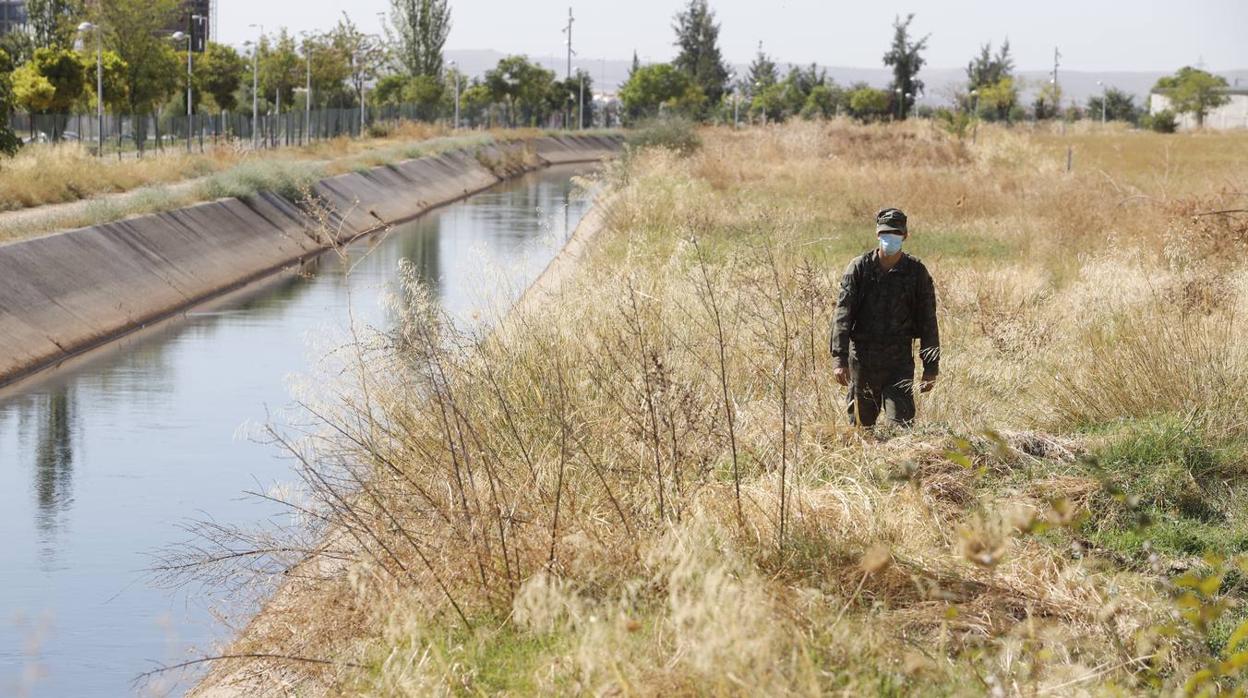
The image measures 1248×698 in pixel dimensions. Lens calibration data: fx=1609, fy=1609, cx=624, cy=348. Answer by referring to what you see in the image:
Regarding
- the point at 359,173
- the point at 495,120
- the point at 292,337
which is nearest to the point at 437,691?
the point at 292,337

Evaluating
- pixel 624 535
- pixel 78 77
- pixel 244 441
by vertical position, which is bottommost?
pixel 244 441

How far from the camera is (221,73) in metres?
63.1

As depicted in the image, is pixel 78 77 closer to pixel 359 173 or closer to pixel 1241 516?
pixel 359 173

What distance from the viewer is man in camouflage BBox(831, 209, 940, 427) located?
9.23 metres

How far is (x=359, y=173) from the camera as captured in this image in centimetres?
4084

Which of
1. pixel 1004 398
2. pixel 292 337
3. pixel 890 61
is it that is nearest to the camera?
pixel 1004 398

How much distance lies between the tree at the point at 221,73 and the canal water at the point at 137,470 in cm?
4069

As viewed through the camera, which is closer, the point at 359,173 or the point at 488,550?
the point at 488,550

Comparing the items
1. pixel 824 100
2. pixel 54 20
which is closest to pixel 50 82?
pixel 54 20

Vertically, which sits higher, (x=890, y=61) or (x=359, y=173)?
(x=890, y=61)

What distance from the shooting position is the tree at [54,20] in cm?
5862

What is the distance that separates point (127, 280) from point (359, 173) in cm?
1878

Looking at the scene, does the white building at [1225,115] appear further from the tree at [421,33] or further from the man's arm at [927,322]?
the man's arm at [927,322]

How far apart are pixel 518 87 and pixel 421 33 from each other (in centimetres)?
590
